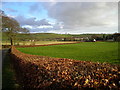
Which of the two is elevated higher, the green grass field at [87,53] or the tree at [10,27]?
the tree at [10,27]

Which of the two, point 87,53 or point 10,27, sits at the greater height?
point 10,27

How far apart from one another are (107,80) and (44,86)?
5.07ft

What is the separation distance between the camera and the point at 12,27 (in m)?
44.7

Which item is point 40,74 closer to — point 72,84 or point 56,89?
point 56,89

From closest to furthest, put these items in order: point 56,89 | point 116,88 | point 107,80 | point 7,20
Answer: point 116,88
point 107,80
point 56,89
point 7,20

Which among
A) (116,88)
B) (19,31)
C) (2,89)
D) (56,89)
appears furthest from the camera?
(19,31)

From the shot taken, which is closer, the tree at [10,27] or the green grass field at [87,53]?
the green grass field at [87,53]

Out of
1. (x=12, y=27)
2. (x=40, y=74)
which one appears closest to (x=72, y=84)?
(x=40, y=74)

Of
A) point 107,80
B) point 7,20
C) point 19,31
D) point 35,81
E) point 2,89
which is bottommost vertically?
point 2,89

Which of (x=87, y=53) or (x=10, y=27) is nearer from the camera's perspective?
(x=87, y=53)

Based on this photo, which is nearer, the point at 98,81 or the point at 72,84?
the point at 98,81

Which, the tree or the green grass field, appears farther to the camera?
the tree

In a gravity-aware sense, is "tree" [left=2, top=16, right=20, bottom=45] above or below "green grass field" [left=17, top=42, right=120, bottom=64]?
above

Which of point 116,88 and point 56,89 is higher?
point 116,88
